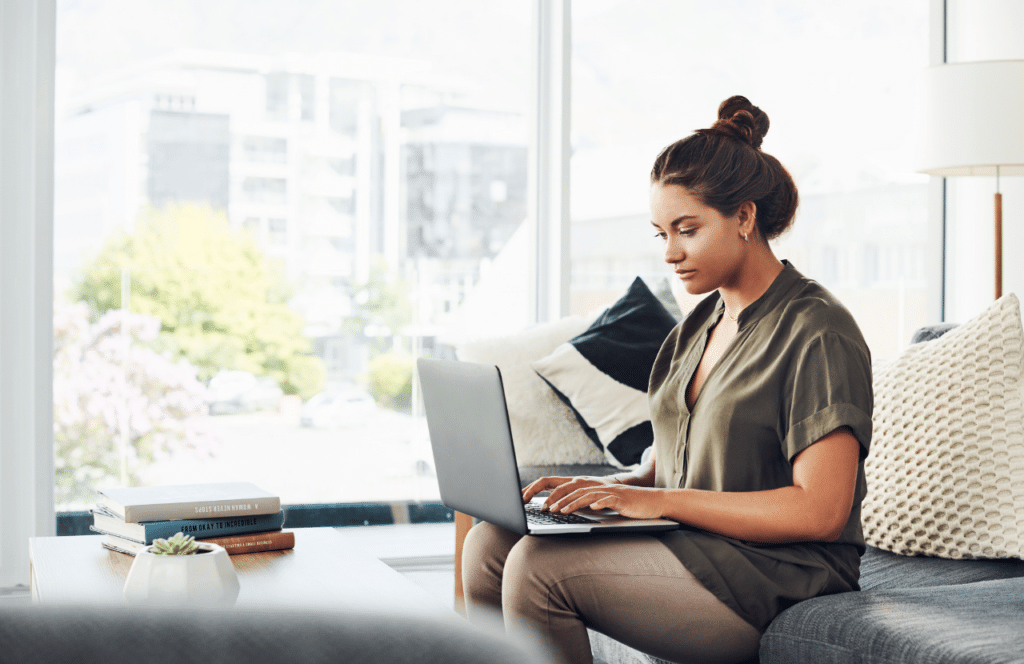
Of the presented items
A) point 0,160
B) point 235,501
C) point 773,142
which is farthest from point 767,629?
point 773,142

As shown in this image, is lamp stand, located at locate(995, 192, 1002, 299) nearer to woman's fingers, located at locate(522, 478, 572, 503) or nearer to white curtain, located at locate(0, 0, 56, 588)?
woman's fingers, located at locate(522, 478, 572, 503)

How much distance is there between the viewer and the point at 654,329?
8.34 ft

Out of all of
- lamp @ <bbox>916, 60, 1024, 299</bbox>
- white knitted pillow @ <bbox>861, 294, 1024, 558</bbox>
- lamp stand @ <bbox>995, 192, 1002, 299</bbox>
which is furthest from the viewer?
lamp stand @ <bbox>995, 192, 1002, 299</bbox>

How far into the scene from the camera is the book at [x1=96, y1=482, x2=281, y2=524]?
1.62 metres

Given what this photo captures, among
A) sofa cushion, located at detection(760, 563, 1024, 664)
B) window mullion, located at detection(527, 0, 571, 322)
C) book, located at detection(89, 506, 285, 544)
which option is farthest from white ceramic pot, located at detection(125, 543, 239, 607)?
window mullion, located at detection(527, 0, 571, 322)

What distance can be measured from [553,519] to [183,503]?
25.1 inches

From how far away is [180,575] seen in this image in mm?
1262

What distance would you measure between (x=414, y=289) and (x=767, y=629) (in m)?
2.30

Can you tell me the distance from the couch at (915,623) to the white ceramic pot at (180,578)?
2.25 feet

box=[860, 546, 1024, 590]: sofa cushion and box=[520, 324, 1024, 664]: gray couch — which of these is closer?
box=[520, 324, 1024, 664]: gray couch

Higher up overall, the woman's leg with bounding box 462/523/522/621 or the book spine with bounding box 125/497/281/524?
the book spine with bounding box 125/497/281/524

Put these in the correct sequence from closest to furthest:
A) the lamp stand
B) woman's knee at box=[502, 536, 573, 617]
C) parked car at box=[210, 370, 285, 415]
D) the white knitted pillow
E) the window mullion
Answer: woman's knee at box=[502, 536, 573, 617] < the white knitted pillow < the lamp stand < parked car at box=[210, 370, 285, 415] < the window mullion

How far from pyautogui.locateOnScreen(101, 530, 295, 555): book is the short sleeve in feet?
2.85

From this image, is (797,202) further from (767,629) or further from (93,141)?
(93,141)
